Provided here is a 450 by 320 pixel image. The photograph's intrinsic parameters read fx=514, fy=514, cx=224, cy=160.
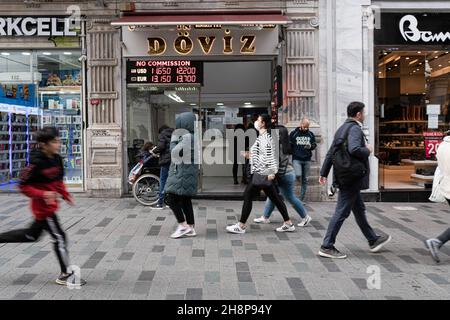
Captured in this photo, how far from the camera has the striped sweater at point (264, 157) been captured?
24.9ft

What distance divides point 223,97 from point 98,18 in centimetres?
411

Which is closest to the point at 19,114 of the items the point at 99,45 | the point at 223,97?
the point at 99,45

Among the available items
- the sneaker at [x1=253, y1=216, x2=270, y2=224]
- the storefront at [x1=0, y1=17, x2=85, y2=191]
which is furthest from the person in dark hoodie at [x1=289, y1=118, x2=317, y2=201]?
the storefront at [x1=0, y1=17, x2=85, y2=191]

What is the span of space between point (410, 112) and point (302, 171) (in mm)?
2962

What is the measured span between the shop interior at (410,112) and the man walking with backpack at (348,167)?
5.02 metres

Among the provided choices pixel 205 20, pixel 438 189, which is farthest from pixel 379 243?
pixel 205 20

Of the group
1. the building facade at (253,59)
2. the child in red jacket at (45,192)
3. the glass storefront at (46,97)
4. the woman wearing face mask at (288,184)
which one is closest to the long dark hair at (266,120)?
the woman wearing face mask at (288,184)

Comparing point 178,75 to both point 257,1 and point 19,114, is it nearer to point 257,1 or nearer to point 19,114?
point 257,1

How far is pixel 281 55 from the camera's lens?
10.9 metres

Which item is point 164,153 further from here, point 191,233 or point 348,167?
point 348,167

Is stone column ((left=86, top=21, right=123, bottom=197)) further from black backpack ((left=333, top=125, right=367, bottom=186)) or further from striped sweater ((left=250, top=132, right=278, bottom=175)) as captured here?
black backpack ((left=333, top=125, right=367, bottom=186))

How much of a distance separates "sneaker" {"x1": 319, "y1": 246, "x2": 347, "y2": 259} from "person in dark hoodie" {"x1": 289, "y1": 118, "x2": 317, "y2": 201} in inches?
147

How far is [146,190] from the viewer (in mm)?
10188

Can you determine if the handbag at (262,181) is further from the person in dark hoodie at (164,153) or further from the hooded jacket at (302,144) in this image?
the hooded jacket at (302,144)
